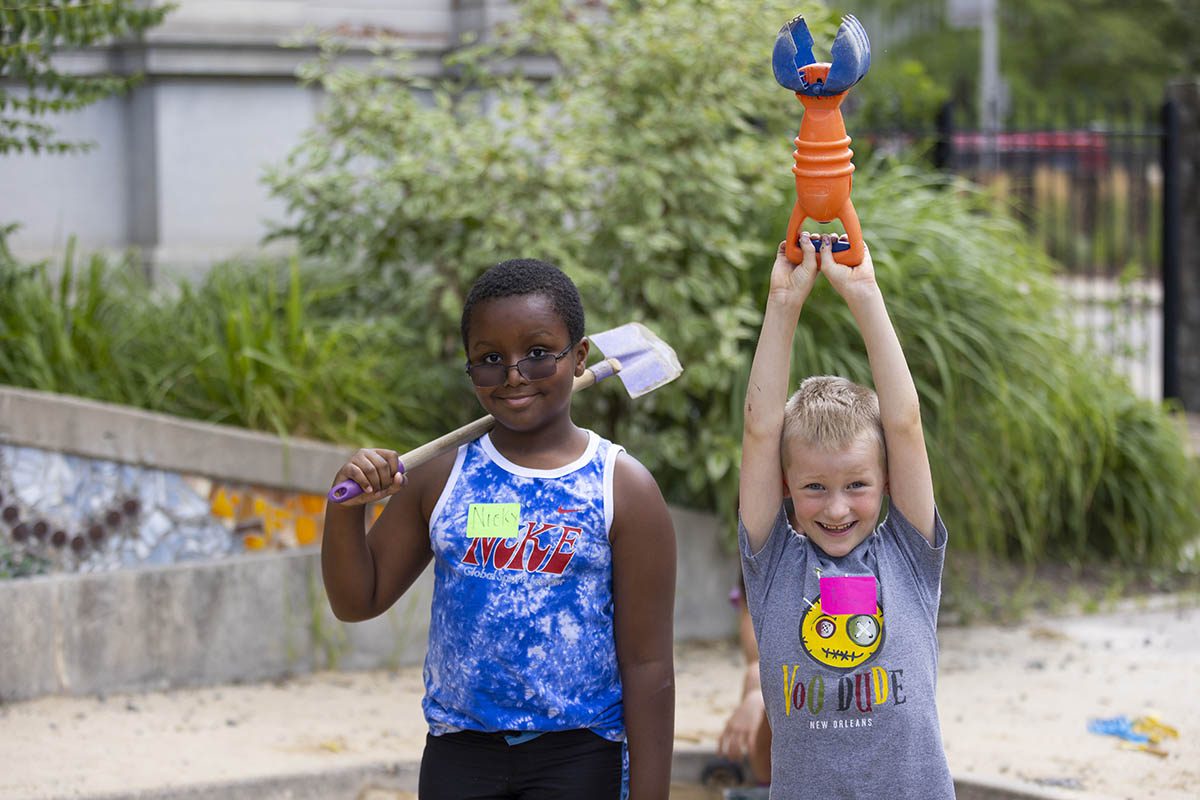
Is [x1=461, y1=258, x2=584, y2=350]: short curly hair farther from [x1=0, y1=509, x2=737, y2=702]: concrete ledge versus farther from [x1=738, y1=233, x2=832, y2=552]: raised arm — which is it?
[x1=0, y1=509, x2=737, y2=702]: concrete ledge

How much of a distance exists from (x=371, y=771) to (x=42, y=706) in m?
1.22

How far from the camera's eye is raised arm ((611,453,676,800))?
8.59ft

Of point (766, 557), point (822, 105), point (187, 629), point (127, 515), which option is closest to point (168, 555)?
point (127, 515)

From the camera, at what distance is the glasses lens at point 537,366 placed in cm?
263

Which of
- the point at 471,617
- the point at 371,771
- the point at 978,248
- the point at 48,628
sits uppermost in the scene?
the point at 978,248

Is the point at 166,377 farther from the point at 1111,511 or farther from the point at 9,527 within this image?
the point at 1111,511

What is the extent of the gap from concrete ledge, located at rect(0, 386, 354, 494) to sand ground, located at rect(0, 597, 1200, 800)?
739 mm

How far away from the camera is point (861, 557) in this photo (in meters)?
2.58

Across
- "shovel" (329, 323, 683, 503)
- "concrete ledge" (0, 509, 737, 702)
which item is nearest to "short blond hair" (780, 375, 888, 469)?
"shovel" (329, 323, 683, 503)

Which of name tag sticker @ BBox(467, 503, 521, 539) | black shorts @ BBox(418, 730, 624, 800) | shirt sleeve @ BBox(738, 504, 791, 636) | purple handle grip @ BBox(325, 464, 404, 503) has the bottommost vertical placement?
black shorts @ BBox(418, 730, 624, 800)

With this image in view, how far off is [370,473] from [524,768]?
0.58 m

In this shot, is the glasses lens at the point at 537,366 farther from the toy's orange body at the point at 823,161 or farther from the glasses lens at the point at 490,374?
the toy's orange body at the point at 823,161

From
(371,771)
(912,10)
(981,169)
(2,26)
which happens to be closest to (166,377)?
(2,26)

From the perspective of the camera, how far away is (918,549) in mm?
2594
